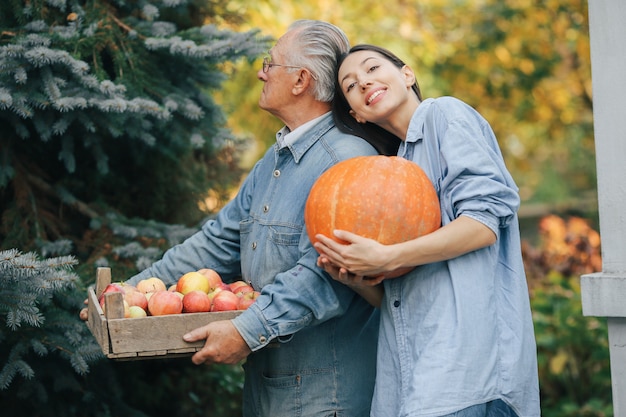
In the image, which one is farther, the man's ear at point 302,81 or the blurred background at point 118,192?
the blurred background at point 118,192

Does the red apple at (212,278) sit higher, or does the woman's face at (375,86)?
the woman's face at (375,86)

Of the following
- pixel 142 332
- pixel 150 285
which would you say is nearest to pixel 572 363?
pixel 150 285

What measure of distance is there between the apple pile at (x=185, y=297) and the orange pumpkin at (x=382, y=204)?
43 centimetres

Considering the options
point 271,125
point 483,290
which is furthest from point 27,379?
point 271,125

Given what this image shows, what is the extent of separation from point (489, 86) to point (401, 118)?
7.45m

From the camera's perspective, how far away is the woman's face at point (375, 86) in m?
2.57

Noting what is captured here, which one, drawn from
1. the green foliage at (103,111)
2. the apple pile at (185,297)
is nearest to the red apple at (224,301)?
the apple pile at (185,297)

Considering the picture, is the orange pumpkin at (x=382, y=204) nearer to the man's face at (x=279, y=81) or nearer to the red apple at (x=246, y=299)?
the red apple at (x=246, y=299)

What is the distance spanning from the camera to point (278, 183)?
2.86 meters

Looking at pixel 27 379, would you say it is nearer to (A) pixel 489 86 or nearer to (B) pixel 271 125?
(B) pixel 271 125

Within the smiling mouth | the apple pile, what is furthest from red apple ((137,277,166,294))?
the smiling mouth

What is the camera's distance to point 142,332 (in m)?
2.38

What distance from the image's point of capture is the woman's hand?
227cm

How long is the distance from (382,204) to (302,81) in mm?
731
